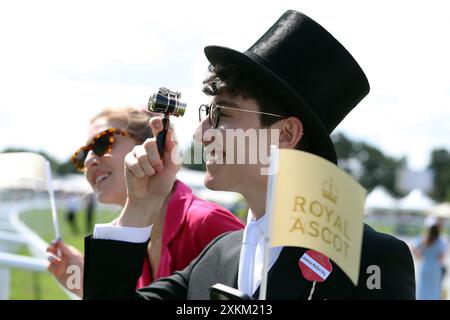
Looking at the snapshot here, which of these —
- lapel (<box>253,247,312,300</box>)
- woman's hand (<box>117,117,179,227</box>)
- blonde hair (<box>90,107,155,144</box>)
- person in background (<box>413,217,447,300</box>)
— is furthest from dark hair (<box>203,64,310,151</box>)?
person in background (<box>413,217,447,300</box>)

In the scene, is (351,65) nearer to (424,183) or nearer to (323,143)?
(323,143)

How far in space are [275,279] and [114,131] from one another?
5.79 feet

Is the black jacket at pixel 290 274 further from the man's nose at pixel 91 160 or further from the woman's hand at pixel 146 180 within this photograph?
the man's nose at pixel 91 160

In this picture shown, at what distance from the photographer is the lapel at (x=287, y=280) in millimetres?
2492

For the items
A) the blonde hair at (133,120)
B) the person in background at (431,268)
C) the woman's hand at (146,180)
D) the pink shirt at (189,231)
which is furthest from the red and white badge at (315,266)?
the person in background at (431,268)

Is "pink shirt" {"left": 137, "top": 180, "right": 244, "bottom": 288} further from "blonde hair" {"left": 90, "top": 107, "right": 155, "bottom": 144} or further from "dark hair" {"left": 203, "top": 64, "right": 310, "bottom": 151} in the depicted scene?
"dark hair" {"left": 203, "top": 64, "right": 310, "bottom": 151}

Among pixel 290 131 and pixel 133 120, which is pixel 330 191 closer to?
pixel 290 131

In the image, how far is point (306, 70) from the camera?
106 inches

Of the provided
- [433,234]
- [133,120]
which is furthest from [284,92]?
[433,234]

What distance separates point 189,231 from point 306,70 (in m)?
1.27

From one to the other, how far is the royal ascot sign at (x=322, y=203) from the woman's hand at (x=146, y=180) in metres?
0.75

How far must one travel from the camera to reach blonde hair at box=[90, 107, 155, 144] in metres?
4.00

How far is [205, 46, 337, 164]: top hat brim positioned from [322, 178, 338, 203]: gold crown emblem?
2.65 feet
